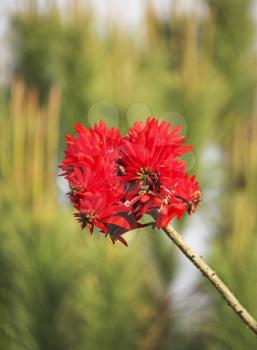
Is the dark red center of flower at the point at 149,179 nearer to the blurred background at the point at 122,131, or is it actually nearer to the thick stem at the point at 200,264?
the thick stem at the point at 200,264

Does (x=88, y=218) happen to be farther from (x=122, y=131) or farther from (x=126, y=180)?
(x=122, y=131)

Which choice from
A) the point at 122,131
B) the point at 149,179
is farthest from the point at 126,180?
the point at 122,131

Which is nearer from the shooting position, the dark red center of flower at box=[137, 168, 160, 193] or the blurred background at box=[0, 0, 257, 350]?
the dark red center of flower at box=[137, 168, 160, 193]

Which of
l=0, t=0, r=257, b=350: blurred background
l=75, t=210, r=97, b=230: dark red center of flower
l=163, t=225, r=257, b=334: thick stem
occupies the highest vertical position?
l=0, t=0, r=257, b=350: blurred background

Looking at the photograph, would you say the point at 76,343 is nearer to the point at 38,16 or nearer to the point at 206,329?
the point at 206,329

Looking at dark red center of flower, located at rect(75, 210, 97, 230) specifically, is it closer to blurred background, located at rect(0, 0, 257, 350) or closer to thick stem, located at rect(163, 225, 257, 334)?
thick stem, located at rect(163, 225, 257, 334)

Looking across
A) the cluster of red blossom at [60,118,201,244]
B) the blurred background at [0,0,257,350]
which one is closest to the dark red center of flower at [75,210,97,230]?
the cluster of red blossom at [60,118,201,244]
